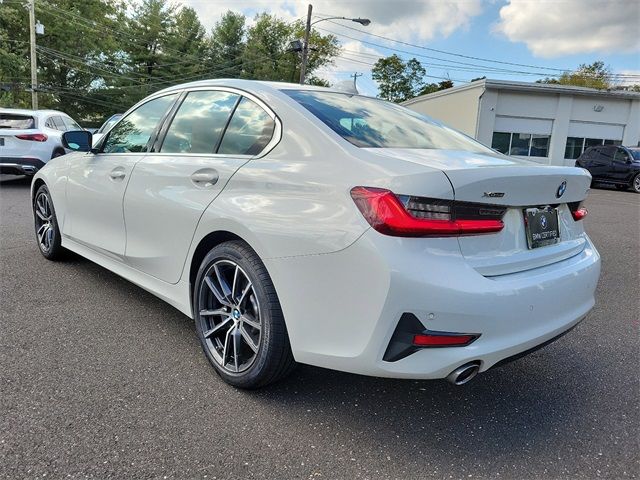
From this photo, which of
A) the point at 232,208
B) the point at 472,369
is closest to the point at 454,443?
the point at 472,369

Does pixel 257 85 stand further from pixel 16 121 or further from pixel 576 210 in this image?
pixel 16 121

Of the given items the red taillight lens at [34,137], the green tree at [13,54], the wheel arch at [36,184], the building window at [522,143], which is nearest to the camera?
the wheel arch at [36,184]

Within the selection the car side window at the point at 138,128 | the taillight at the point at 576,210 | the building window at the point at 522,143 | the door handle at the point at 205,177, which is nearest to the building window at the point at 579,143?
the building window at the point at 522,143

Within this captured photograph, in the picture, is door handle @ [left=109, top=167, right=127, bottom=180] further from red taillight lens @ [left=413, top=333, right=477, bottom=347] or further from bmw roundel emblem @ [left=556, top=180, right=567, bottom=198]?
bmw roundel emblem @ [left=556, top=180, right=567, bottom=198]

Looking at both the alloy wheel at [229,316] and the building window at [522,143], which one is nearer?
the alloy wheel at [229,316]

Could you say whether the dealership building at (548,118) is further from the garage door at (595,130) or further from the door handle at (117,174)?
the door handle at (117,174)

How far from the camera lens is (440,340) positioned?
198cm

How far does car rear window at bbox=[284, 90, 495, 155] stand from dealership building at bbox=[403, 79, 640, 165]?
2656cm

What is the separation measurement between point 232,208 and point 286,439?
1106 mm

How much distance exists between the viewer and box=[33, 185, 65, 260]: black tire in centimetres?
461

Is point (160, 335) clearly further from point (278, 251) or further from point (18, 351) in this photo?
point (278, 251)

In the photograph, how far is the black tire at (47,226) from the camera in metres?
4.61

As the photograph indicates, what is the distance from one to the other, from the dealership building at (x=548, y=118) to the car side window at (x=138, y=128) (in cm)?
2661

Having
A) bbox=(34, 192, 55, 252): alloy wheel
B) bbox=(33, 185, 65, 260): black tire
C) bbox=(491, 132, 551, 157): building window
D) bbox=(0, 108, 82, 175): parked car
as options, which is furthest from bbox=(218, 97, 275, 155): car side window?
bbox=(491, 132, 551, 157): building window
